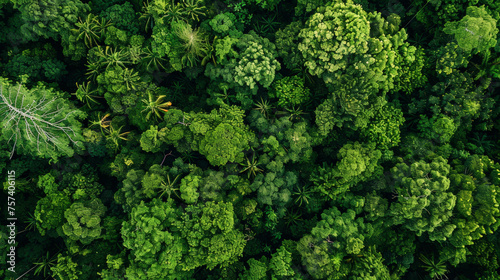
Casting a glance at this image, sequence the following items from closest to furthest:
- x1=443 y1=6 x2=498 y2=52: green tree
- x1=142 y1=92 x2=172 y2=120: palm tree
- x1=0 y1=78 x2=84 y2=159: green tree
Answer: x1=0 y1=78 x2=84 y2=159: green tree, x1=443 y1=6 x2=498 y2=52: green tree, x1=142 y1=92 x2=172 y2=120: palm tree

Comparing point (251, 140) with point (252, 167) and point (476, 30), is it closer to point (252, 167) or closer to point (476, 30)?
point (252, 167)

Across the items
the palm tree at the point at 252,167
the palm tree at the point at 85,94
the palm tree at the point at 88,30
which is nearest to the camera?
the palm tree at the point at 252,167

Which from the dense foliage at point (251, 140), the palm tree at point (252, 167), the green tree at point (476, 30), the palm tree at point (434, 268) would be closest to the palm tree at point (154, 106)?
the dense foliage at point (251, 140)

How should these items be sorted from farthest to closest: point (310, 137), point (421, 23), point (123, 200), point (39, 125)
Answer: point (421, 23) < point (310, 137) < point (123, 200) < point (39, 125)

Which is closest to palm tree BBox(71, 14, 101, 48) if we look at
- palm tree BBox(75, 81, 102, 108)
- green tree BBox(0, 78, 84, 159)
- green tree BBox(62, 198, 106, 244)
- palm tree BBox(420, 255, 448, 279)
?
palm tree BBox(75, 81, 102, 108)

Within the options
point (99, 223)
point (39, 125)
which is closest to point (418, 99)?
point (99, 223)

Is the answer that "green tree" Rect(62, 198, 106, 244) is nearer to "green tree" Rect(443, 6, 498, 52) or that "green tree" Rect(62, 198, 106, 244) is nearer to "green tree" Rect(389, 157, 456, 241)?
"green tree" Rect(389, 157, 456, 241)

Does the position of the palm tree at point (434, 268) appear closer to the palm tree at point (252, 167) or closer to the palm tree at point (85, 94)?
the palm tree at point (252, 167)

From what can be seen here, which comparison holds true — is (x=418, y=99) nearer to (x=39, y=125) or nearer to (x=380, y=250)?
(x=380, y=250)
